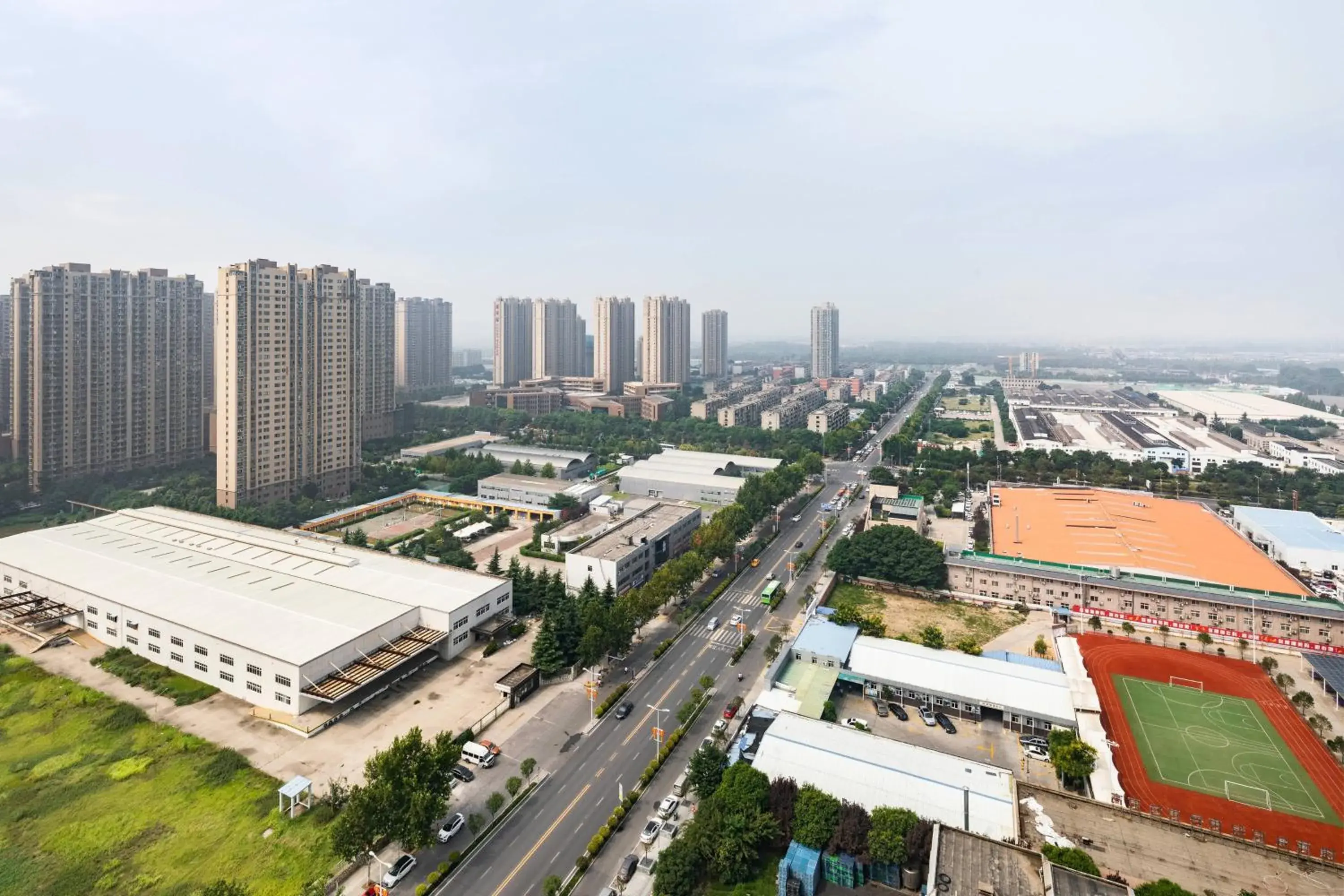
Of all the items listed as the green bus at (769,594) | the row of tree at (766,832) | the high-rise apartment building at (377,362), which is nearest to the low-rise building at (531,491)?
the green bus at (769,594)

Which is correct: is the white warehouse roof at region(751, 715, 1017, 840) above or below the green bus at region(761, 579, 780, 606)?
below

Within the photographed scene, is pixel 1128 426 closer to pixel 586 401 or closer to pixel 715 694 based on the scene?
pixel 586 401

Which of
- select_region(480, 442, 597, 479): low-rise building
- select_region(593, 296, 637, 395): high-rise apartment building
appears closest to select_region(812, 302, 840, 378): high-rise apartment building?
select_region(593, 296, 637, 395): high-rise apartment building

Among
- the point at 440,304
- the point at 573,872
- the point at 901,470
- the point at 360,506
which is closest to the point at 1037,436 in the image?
the point at 901,470

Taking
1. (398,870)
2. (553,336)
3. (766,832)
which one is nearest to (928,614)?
(766,832)

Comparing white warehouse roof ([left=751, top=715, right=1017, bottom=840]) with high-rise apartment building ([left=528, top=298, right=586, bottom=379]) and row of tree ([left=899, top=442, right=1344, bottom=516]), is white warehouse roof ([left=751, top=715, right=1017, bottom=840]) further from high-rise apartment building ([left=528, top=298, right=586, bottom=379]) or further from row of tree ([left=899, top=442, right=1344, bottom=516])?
high-rise apartment building ([left=528, top=298, right=586, bottom=379])

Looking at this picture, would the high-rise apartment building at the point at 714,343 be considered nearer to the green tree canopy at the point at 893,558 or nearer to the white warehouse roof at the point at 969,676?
the green tree canopy at the point at 893,558
